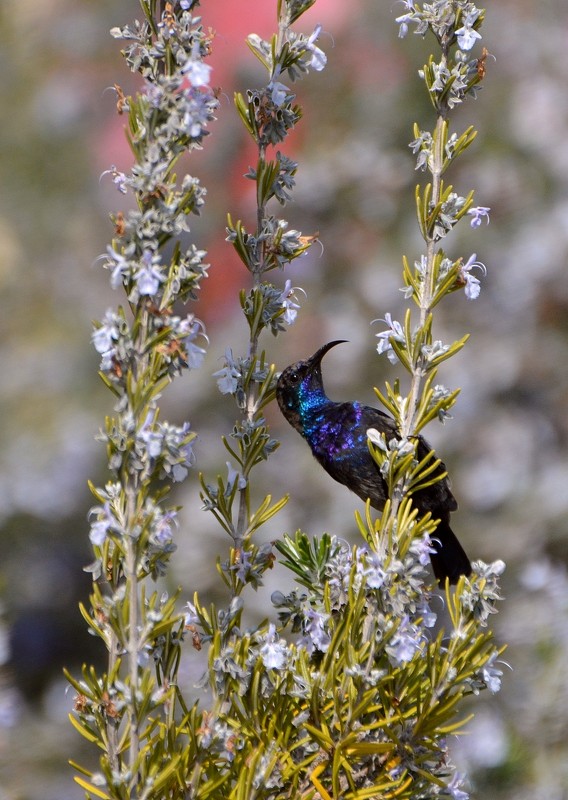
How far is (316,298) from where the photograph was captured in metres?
4.68

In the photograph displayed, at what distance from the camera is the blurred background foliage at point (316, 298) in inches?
163

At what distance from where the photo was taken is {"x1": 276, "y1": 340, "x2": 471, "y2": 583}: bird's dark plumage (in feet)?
6.61

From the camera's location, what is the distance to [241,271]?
15.6 feet

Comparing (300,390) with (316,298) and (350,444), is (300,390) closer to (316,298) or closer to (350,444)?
(350,444)

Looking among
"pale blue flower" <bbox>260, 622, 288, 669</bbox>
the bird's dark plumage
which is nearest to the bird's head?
the bird's dark plumage

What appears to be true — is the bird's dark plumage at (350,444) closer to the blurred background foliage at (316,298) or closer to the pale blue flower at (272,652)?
the pale blue flower at (272,652)

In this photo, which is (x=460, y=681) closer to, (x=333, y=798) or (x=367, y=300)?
(x=333, y=798)

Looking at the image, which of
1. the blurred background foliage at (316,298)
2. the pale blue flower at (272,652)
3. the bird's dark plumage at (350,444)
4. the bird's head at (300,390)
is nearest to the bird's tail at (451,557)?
the bird's dark plumage at (350,444)

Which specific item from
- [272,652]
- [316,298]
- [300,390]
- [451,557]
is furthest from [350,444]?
[316,298]

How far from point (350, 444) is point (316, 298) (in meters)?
2.68

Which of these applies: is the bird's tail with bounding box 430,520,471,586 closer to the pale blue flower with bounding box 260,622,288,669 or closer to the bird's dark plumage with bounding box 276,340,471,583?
the bird's dark plumage with bounding box 276,340,471,583

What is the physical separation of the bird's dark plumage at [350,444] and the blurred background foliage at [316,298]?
1.39 m

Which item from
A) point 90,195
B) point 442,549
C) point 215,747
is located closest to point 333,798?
point 215,747

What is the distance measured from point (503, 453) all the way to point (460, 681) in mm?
3419
